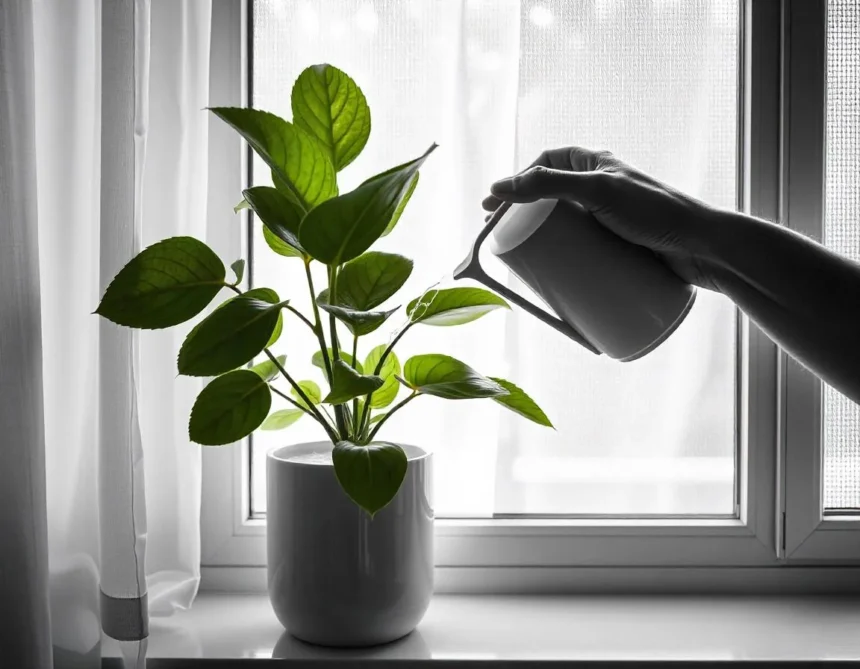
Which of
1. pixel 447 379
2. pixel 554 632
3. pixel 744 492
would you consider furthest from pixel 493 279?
pixel 744 492

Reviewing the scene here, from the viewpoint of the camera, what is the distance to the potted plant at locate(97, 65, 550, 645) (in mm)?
823

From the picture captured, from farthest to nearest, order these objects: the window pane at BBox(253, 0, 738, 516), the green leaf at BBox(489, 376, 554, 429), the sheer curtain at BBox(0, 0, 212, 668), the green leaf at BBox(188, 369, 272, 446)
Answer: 1. the window pane at BBox(253, 0, 738, 516)
2. the green leaf at BBox(489, 376, 554, 429)
3. the green leaf at BBox(188, 369, 272, 446)
4. the sheer curtain at BBox(0, 0, 212, 668)

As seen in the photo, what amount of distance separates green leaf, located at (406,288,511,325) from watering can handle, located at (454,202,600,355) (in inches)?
6.2

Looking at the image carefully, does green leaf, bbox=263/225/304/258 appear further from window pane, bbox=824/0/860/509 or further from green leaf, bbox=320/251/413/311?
window pane, bbox=824/0/860/509

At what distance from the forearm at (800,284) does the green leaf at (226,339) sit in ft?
1.51

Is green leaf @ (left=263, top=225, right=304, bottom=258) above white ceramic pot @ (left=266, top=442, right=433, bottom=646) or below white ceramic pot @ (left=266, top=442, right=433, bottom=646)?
above

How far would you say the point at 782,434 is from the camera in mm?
1195

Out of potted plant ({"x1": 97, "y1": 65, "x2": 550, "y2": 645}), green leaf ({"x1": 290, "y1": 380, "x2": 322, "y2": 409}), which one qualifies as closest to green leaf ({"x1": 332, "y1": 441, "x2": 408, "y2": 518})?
potted plant ({"x1": 97, "y1": 65, "x2": 550, "y2": 645})

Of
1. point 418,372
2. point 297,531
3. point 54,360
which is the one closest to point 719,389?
point 418,372

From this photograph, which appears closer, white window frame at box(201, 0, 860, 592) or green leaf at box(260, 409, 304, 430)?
green leaf at box(260, 409, 304, 430)

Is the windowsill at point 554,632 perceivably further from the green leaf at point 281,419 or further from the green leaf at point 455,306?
the green leaf at point 455,306

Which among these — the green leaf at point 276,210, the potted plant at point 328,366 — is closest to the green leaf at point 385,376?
the potted plant at point 328,366

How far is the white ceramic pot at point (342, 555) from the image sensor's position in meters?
0.95

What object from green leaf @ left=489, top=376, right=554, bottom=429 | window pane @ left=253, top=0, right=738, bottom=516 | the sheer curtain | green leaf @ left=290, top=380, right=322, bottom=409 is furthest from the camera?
window pane @ left=253, top=0, right=738, bottom=516
